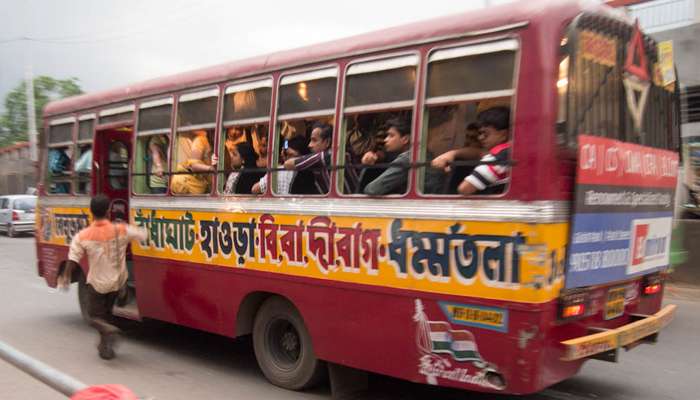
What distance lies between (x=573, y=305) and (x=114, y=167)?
5.94m

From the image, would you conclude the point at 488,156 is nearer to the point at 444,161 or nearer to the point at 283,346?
the point at 444,161

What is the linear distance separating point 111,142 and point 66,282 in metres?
1.93

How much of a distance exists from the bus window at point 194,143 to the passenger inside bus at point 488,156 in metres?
2.65

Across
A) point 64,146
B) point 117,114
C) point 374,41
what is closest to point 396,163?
point 374,41

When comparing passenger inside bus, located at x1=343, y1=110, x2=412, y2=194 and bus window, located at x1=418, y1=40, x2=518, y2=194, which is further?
passenger inside bus, located at x1=343, y1=110, x2=412, y2=194

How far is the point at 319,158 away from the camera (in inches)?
198

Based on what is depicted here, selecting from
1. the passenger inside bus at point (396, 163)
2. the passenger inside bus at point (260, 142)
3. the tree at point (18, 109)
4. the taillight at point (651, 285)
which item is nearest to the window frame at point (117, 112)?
the passenger inside bus at point (260, 142)

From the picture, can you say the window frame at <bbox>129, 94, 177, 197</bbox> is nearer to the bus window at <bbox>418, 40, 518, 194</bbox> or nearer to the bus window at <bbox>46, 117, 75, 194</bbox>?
the bus window at <bbox>46, 117, 75, 194</bbox>

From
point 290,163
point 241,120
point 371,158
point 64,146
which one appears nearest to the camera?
point 371,158

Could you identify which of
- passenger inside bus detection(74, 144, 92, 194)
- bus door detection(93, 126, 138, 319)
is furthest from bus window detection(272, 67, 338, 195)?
passenger inside bus detection(74, 144, 92, 194)

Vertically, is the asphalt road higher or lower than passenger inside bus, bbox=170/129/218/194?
lower

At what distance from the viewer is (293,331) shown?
5.46 metres

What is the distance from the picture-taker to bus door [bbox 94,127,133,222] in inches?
302

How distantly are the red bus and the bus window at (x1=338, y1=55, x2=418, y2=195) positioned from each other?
15 mm
